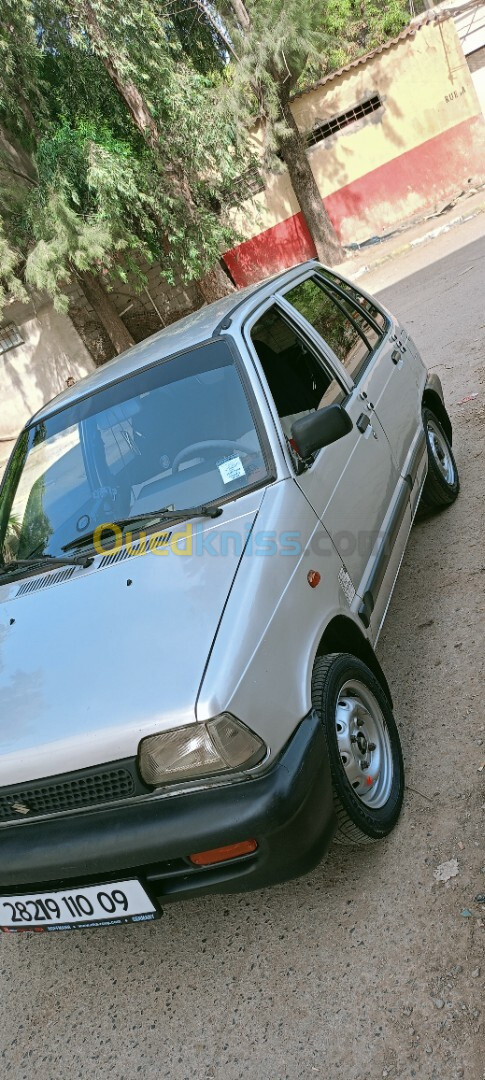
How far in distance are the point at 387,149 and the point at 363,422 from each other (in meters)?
16.3

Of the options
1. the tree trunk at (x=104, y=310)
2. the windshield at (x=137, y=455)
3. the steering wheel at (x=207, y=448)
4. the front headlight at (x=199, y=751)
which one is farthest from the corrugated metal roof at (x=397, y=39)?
the front headlight at (x=199, y=751)

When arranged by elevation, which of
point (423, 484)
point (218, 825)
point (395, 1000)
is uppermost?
point (218, 825)

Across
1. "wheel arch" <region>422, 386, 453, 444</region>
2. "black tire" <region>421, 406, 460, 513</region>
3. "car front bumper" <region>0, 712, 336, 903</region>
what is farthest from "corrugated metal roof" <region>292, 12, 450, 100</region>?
"car front bumper" <region>0, 712, 336, 903</region>

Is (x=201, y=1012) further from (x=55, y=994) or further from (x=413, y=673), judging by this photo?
(x=413, y=673)

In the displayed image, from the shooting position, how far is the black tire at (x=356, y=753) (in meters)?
2.32

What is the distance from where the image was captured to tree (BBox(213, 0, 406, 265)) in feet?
51.3

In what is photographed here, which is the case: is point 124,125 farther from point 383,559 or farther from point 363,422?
point 383,559

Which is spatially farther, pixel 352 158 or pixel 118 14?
pixel 352 158

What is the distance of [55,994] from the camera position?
2607 mm

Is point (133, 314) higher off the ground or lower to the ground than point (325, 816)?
higher

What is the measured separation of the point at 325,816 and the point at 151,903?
1.79 feet

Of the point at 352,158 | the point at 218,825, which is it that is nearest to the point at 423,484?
the point at 218,825

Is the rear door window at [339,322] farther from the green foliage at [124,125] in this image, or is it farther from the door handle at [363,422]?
the green foliage at [124,125]

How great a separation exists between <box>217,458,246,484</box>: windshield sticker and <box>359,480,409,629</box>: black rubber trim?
0.71 metres
